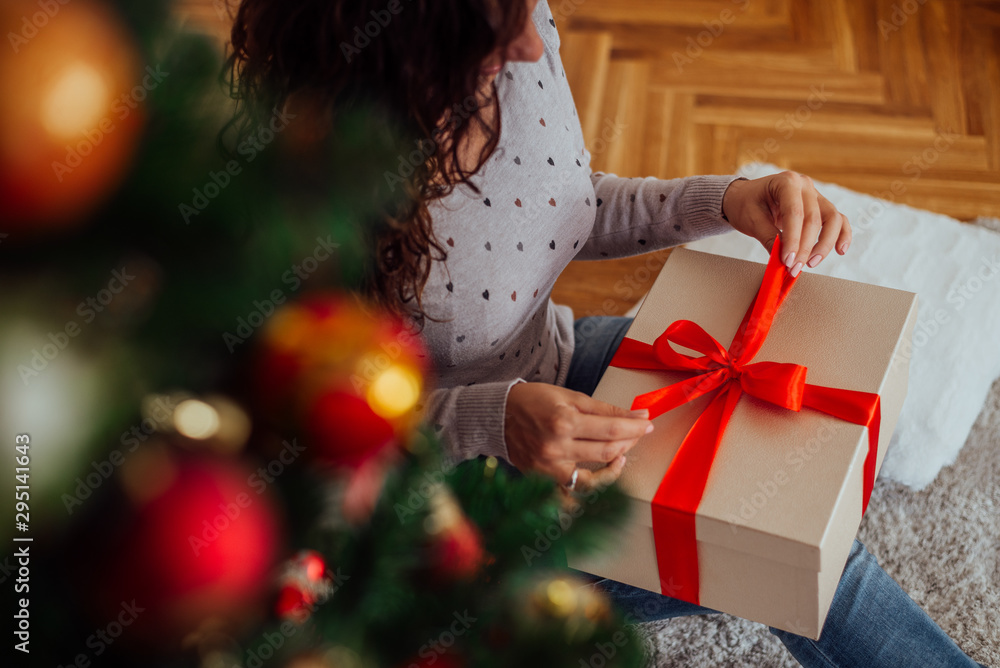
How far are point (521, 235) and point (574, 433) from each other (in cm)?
27

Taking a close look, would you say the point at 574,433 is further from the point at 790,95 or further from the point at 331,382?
the point at 790,95

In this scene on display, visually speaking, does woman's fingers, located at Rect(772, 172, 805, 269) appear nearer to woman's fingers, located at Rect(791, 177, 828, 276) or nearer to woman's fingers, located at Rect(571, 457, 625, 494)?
woman's fingers, located at Rect(791, 177, 828, 276)

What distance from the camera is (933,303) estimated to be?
1.31 meters

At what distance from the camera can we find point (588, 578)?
2.49 ft

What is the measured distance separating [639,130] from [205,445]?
67.7 inches

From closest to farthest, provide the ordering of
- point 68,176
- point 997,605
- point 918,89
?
point 68,176
point 997,605
point 918,89

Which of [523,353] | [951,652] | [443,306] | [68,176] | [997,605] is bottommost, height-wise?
[997,605]

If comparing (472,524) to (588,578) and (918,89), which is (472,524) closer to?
(588,578)

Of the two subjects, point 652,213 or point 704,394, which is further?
point 652,213

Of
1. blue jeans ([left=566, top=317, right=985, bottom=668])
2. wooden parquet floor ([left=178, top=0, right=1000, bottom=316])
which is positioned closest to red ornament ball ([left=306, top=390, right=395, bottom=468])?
blue jeans ([left=566, top=317, right=985, bottom=668])

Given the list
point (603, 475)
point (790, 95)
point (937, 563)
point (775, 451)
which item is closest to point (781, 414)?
point (775, 451)

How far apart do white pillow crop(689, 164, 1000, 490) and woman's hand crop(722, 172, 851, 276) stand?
22.6 inches

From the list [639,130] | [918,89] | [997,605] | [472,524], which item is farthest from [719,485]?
[918,89]

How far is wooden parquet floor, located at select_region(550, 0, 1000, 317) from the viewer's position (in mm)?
1711
